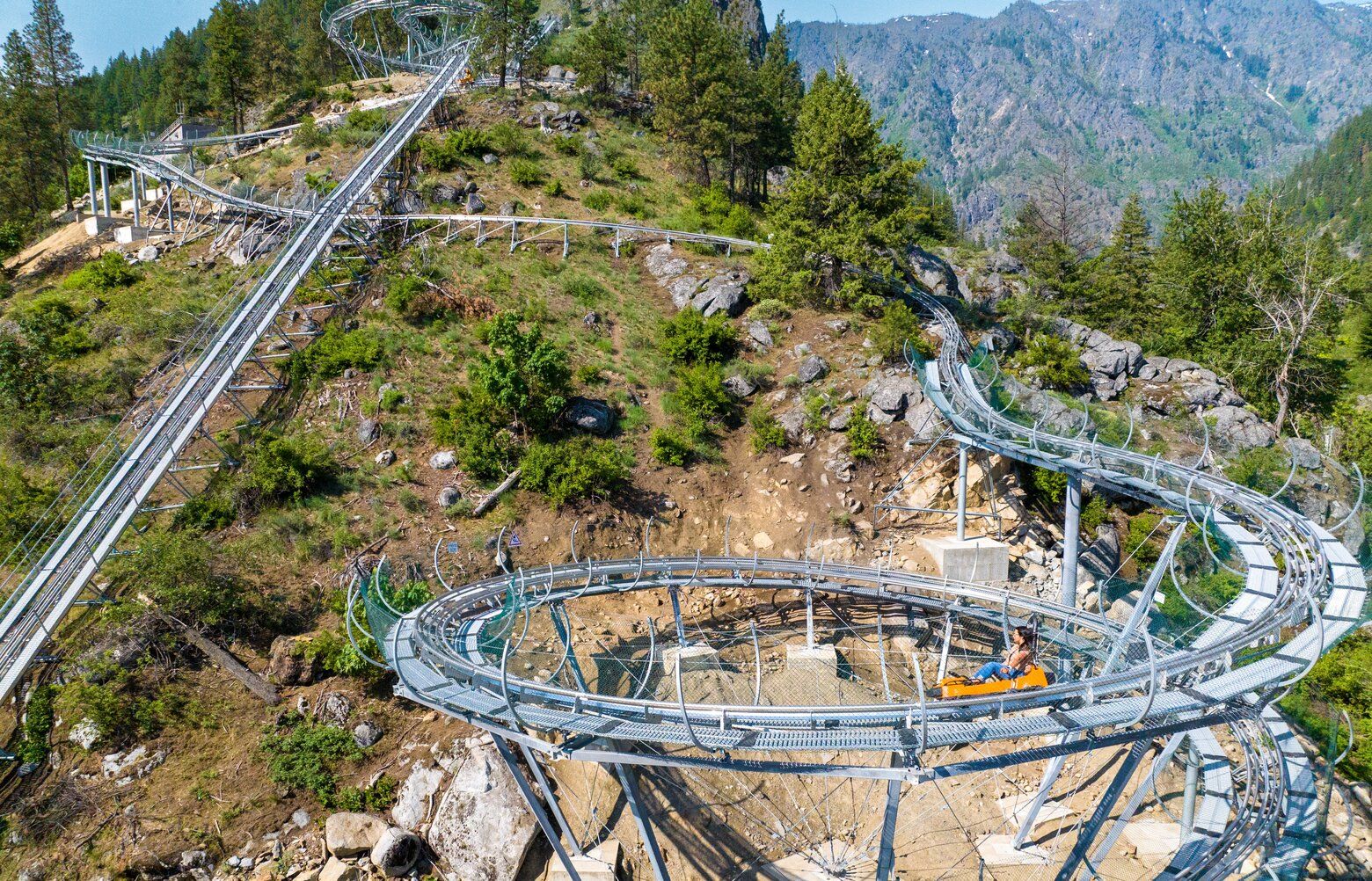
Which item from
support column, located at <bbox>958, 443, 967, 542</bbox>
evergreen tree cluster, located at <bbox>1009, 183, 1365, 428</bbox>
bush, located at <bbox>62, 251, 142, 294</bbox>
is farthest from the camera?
evergreen tree cluster, located at <bbox>1009, 183, 1365, 428</bbox>

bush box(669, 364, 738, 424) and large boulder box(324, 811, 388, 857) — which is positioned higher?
bush box(669, 364, 738, 424)

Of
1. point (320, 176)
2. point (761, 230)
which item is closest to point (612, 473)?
point (761, 230)

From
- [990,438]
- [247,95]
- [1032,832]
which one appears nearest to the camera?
[1032,832]

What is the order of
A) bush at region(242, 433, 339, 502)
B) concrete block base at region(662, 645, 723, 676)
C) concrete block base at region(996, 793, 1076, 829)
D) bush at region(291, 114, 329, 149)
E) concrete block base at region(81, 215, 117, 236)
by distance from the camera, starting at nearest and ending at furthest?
concrete block base at region(996, 793, 1076, 829) → concrete block base at region(662, 645, 723, 676) → bush at region(242, 433, 339, 502) → concrete block base at region(81, 215, 117, 236) → bush at region(291, 114, 329, 149)

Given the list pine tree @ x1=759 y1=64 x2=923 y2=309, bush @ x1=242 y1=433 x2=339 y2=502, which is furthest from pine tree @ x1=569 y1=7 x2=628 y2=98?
bush @ x1=242 y1=433 x2=339 y2=502

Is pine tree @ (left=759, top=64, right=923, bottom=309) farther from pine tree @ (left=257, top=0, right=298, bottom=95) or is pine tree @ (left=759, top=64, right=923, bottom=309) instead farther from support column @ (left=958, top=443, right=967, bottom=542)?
pine tree @ (left=257, top=0, right=298, bottom=95)

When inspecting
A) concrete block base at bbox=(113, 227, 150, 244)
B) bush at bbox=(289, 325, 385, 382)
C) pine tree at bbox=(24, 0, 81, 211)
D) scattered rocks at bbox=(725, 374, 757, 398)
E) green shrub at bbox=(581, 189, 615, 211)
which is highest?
pine tree at bbox=(24, 0, 81, 211)

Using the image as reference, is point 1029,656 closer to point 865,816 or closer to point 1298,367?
point 865,816

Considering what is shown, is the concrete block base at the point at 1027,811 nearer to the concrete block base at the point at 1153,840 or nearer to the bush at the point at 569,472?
the concrete block base at the point at 1153,840
